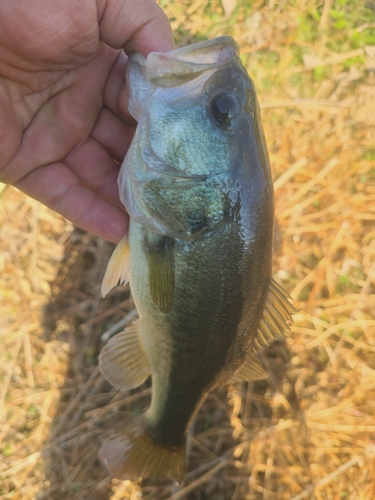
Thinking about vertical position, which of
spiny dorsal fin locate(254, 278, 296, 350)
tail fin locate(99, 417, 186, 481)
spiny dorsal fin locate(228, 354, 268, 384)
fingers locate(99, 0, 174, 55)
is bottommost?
tail fin locate(99, 417, 186, 481)

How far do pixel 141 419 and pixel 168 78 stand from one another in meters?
1.55

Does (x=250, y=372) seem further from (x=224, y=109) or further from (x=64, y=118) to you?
(x=64, y=118)

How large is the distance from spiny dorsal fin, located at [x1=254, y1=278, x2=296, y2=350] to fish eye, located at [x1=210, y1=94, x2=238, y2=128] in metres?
0.62

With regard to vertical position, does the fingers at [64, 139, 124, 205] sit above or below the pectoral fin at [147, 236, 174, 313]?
above

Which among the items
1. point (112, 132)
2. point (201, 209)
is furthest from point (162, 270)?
point (112, 132)

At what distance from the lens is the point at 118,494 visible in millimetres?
2697

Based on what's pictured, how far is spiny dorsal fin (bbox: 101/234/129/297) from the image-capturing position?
1680mm

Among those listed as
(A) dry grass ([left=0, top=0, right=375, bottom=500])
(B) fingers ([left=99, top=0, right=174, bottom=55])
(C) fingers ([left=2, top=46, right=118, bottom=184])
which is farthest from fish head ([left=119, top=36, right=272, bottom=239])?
(A) dry grass ([left=0, top=0, right=375, bottom=500])

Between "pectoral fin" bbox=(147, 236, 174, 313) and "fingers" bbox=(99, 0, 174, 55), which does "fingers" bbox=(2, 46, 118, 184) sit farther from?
"pectoral fin" bbox=(147, 236, 174, 313)

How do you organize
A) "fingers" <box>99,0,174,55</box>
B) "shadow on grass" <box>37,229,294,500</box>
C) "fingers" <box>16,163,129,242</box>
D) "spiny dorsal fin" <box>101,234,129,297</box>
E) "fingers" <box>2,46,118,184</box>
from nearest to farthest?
"fingers" <box>99,0,174,55</box> < "spiny dorsal fin" <box>101,234,129,297</box> < "fingers" <box>2,46,118,184</box> < "fingers" <box>16,163,129,242</box> < "shadow on grass" <box>37,229,294,500</box>

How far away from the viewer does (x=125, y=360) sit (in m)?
1.90

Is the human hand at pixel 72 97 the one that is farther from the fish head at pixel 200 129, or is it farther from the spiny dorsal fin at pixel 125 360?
the spiny dorsal fin at pixel 125 360

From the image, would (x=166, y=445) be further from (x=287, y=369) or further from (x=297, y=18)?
(x=297, y=18)

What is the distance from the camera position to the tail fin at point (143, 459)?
186 cm
